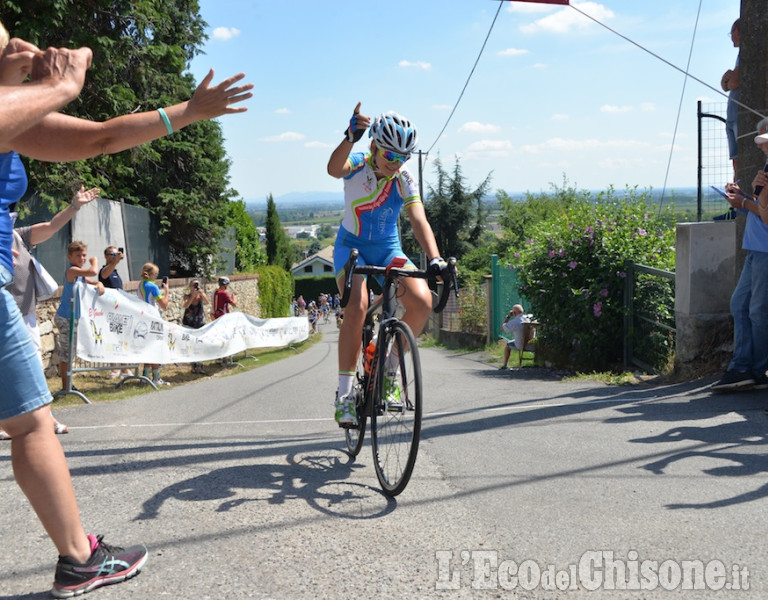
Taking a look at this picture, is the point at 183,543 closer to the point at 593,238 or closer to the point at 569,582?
the point at 569,582

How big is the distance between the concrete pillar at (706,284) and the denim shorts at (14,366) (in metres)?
6.69

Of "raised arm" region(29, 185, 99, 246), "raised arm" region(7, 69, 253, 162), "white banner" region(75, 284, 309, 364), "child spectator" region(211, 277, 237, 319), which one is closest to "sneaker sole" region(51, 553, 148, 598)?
"raised arm" region(7, 69, 253, 162)

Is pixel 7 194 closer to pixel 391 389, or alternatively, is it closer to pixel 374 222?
pixel 391 389

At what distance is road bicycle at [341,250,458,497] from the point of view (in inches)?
165

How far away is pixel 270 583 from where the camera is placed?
3043 millimetres

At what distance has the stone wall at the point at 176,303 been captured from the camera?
40.2 feet

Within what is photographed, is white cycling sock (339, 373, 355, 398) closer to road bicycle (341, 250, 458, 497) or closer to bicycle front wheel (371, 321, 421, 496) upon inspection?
road bicycle (341, 250, 458, 497)

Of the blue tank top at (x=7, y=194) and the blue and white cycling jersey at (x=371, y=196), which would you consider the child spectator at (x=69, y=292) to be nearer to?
the blue and white cycling jersey at (x=371, y=196)

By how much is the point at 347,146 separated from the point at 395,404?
1644mm

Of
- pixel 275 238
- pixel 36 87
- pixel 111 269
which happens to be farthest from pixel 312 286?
pixel 36 87

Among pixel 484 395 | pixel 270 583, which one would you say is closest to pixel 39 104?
pixel 270 583

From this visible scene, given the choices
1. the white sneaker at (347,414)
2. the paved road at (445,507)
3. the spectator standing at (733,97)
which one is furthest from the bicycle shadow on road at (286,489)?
the spectator standing at (733,97)

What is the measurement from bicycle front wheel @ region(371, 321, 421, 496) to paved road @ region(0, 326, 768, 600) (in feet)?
0.53

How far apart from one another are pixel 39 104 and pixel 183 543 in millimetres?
2040
